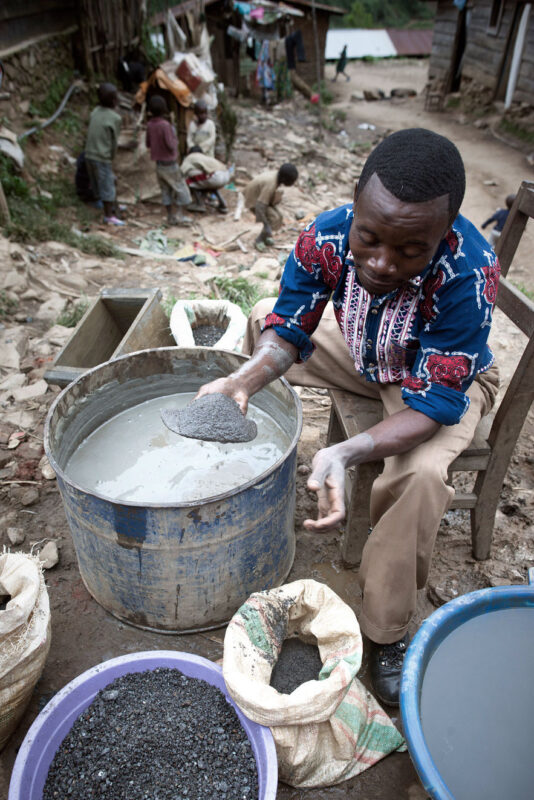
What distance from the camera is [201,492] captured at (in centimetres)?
210

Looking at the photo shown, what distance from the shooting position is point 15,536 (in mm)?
2348

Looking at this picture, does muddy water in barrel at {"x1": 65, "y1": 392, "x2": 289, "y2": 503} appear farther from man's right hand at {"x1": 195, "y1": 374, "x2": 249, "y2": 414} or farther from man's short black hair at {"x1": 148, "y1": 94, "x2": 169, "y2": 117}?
man's short black hair at {"x1": 148, "y1": 94, "x2": 169, "y2": 117}

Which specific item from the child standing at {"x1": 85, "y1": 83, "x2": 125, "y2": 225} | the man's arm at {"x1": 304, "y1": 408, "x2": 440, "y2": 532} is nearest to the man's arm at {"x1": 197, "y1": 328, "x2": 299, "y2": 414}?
the man's arm at {"x1": 304, "y1": 408, "x2": 440, "y2": 532}

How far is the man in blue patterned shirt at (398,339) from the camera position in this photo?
1.33 m

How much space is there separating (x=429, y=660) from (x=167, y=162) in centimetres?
652

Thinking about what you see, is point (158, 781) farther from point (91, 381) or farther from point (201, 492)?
point (91, 381)

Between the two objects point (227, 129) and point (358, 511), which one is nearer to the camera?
point (358, 511)

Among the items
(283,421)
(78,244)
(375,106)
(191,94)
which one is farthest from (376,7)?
(283,421)

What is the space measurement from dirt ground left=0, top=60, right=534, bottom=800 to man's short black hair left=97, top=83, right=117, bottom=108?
35.6 inches

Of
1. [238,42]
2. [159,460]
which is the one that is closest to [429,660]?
[159,460]

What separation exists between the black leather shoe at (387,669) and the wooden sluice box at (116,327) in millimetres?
1805

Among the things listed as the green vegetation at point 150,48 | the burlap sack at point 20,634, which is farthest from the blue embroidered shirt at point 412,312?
the green vegetation at point 150,48

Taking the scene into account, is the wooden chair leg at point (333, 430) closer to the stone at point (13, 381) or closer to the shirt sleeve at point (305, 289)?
the shirt sleeve at point (305, 289)

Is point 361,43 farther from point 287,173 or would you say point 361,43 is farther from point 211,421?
point 211,421
